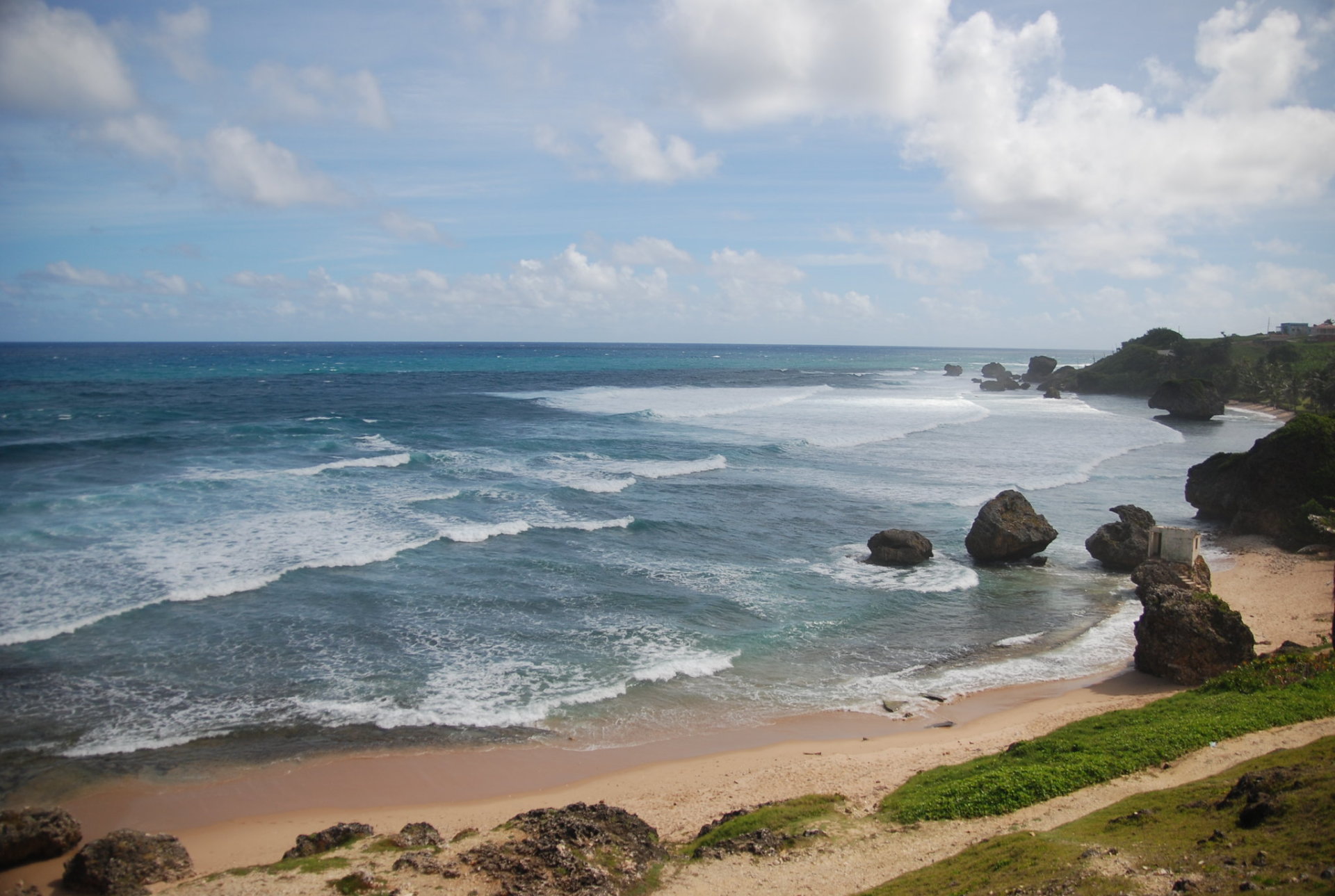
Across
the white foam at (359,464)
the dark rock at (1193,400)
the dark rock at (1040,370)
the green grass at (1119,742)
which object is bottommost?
the green grass at (1119,742)

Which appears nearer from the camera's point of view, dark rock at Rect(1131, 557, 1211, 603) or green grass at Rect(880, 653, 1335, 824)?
green grass at Rect(880, 653, 1335, 824)

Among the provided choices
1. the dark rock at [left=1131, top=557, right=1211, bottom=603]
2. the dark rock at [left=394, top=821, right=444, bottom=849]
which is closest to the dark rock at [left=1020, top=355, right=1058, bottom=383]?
the dark rock at [left=1131, top=557, right=1211, bottom=603]

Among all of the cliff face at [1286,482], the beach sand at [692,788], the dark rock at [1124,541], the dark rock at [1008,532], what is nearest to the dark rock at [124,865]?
the beach sand at [692,788]

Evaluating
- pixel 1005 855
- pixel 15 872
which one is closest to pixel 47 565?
pixel 15 872

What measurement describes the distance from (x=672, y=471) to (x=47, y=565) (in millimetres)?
23845

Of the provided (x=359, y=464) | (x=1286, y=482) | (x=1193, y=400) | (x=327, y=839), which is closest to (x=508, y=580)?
(x=327, y=839)

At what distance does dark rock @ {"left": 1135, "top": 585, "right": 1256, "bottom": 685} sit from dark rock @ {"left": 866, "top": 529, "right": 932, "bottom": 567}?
815 cm

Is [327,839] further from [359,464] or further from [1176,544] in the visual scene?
[359,464]

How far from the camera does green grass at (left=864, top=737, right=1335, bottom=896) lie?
7.03 m

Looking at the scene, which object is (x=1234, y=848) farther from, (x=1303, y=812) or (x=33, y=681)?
(x=33, y=681)

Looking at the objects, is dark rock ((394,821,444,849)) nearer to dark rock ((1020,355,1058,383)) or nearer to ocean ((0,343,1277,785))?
ocean ((0,343,1277,785))

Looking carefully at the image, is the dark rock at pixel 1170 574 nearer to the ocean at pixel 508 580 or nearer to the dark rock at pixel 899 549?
the ocean at pixel 508 580

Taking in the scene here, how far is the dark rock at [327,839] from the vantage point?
10359 millimetres

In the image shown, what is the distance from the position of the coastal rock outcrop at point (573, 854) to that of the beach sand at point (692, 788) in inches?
22.2
